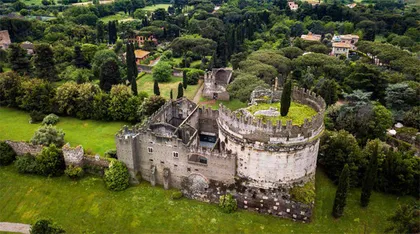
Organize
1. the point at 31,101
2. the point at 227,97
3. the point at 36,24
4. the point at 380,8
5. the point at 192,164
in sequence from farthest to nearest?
the point at 380,8 → the point at 36,24 → the point at 227,97 → the point at 31,101 → the point at 192,164

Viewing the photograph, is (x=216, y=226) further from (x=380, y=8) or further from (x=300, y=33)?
(x=380, y=8)

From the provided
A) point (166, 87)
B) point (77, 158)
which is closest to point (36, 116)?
point (77, 158)

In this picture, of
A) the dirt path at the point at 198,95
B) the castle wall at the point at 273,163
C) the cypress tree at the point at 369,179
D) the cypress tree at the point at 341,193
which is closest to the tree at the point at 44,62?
the dirt path at the point at 198,95

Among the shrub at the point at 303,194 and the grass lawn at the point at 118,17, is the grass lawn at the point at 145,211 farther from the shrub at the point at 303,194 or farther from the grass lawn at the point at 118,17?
the grass lawn at the point at 118,17

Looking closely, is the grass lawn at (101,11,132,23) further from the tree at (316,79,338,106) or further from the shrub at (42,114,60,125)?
the tree at (316,79,338,106)

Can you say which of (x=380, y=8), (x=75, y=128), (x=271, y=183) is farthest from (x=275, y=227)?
(x=380, y=8)

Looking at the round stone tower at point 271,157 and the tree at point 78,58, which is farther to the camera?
the tree at point 78,58

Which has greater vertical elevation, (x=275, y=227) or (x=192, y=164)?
(x=192, y=164)

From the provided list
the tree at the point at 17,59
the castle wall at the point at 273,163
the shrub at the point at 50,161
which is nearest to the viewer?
the castle wall at the point at 273,163
